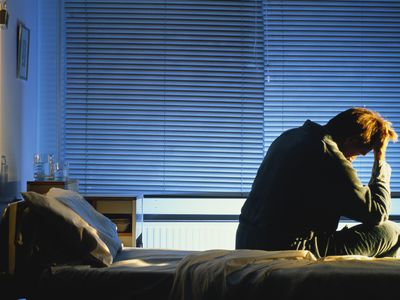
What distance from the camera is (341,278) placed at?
2178mm

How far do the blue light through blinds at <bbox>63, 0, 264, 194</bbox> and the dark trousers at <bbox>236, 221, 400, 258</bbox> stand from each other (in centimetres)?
177

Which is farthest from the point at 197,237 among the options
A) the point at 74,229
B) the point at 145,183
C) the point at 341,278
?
the point at 341,278

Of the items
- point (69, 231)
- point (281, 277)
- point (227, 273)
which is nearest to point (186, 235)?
point (69, 231)

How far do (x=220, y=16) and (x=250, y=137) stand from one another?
0.92 m

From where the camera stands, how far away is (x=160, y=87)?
4.80 meters

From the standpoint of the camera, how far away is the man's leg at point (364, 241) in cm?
300

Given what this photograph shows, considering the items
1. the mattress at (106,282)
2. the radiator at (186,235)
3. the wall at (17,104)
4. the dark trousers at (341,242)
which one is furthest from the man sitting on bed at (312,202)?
the radiator at (186,235)

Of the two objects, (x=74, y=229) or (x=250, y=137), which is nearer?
(x=74, y=229)

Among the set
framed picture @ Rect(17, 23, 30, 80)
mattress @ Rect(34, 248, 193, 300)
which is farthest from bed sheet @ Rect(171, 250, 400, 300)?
framed picture @ Rect(17, 23, 30, 80)

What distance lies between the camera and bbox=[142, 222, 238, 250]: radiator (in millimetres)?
4793

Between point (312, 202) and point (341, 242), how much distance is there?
263 mm

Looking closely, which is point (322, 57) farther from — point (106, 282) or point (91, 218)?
point (106, 282)

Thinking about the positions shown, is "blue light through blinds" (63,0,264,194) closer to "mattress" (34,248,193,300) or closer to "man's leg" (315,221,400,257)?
"man's leg" (315,221,400,257)

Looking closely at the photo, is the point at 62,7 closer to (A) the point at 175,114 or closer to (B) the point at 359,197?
(A) the point at 175,114
